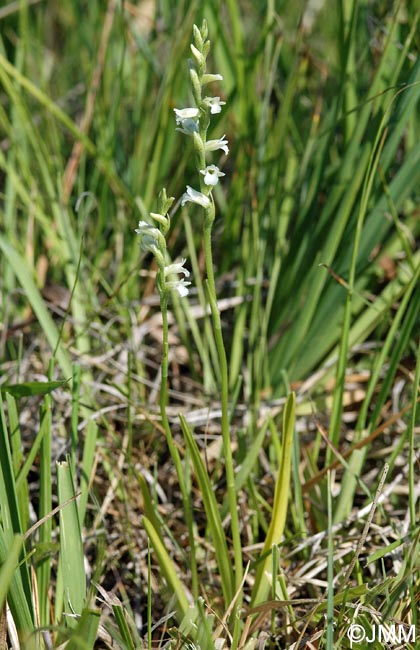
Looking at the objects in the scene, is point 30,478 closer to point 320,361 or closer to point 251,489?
point 251,489

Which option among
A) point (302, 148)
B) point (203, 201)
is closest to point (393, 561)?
point (203, 201)

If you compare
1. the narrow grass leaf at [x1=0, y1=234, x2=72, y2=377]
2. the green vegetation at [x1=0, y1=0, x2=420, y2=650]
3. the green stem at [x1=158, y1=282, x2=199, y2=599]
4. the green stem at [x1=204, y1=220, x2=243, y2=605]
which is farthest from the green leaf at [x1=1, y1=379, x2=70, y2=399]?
the green stem at [x1=204, y1=220, x2=243, y2=605]

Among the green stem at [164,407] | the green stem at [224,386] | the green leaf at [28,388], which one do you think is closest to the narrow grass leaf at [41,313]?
the green leaf at [28,388]

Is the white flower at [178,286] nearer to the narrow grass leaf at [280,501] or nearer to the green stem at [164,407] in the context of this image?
the green stem at [164,407]

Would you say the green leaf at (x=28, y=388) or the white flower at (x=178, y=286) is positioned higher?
the white flower at (x=178, y=286)

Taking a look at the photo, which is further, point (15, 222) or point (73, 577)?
point (15, 222)

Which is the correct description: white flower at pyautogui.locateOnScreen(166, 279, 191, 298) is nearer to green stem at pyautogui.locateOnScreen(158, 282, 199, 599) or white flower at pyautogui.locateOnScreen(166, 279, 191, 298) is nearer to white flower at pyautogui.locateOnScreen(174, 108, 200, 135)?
green stem at pyautogui.locateOnScreen(158, 282, 199, 599)

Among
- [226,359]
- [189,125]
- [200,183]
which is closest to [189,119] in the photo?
[189,125]

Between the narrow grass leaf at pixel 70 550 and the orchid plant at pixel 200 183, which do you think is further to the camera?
the narrow grass leaf at pixel 70 550
